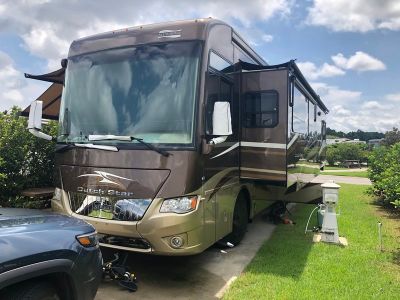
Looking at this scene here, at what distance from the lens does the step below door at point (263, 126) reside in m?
6.33

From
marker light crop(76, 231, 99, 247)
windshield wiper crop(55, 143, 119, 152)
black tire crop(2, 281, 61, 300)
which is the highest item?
windshield wiper crop(55, 143, 119, 152)

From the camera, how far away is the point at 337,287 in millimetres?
4988

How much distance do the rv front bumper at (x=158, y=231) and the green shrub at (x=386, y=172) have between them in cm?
572

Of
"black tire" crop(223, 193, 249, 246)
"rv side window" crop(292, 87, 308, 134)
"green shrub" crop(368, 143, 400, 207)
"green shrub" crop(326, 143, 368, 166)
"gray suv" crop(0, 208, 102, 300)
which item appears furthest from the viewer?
"green shrub" crop(326, 143, 368, 166)

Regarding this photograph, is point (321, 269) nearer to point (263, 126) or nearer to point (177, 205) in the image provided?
point (263, 126)

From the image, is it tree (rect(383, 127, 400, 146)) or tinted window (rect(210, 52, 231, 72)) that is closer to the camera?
tinted window (rect(210, 52, 231, 72))

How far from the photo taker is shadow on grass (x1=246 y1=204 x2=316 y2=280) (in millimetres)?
5605

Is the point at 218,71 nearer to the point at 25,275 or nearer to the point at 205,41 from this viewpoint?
the point at 205,41

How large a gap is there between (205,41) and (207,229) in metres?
2.39

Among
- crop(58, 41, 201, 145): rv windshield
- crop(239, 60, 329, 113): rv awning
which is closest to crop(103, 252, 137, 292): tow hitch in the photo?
crop(58, 41, 201, 145): rv windshield

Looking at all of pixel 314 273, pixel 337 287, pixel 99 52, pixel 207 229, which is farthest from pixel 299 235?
pixel 99 52

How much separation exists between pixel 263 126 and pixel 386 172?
557 centimetres

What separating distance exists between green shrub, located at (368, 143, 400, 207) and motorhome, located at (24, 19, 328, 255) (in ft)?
16.4

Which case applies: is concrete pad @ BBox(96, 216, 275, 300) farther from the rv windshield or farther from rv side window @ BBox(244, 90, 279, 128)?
rv side window @ BBox(244, 90, 279, 128)
